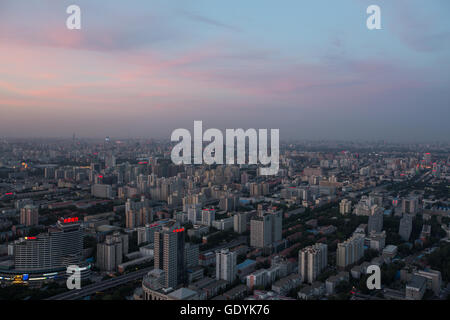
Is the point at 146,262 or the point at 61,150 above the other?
the point at 61,150

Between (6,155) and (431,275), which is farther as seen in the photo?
(6,155)

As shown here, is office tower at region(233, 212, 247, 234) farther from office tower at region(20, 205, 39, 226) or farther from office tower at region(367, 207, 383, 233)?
office tower at region(20, 205, 39, 226)

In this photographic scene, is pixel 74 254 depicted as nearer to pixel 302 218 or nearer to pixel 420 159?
pixel 302 218

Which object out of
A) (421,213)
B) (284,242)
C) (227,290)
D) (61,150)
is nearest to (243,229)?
(284,242)

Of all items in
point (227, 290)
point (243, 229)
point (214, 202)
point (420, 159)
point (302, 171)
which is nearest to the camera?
point (227, 290)

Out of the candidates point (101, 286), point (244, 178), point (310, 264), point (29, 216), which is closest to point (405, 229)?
point (310, 264)

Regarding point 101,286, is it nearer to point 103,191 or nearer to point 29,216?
point 29,216
